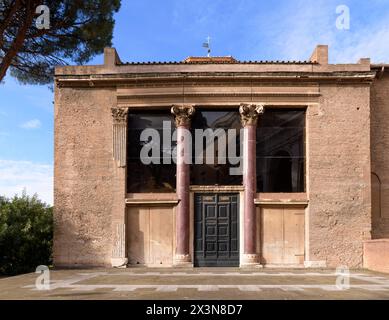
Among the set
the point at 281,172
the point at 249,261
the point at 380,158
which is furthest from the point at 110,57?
the point at 380,158

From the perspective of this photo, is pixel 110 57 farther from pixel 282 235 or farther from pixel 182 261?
pixel 282 235

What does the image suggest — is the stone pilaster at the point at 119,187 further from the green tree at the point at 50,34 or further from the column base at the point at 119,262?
the green tree at the point at 50,34

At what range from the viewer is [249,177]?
1521 cm

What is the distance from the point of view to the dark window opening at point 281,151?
51.1 feet

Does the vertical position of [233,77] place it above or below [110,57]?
below

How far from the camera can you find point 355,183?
49.6 feet

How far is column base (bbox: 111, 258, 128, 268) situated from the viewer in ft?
48.8

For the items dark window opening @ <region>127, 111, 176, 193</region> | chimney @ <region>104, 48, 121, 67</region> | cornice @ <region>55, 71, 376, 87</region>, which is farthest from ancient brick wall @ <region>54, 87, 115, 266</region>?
chimney @ <region>104, 48, 121, 67</region>

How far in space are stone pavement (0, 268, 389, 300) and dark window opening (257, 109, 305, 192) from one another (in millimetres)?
3235

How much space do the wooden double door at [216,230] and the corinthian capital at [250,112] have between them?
2.83 meters

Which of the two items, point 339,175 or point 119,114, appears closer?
point 339,175

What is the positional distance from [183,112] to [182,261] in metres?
5.48
